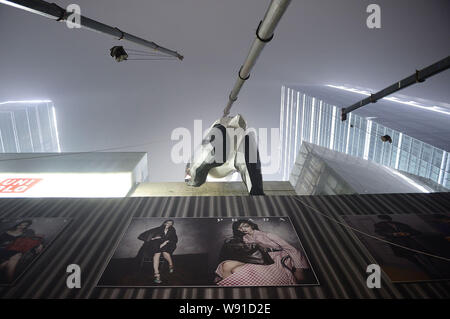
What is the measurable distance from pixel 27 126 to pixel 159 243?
94.6ft

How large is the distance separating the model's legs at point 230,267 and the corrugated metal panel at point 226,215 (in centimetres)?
27

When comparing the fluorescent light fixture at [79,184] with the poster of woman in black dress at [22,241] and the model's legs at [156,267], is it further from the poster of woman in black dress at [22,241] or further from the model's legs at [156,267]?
the model's legs at [156,267]

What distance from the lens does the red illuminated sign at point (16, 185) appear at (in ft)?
35.8

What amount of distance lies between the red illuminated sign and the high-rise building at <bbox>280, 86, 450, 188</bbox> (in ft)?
45.3

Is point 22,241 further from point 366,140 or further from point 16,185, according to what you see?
point 366,140

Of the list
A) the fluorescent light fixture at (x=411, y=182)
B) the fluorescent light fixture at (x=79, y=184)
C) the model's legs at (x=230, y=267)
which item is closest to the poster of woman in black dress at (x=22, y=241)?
the model's legs at (x=230, y=267)

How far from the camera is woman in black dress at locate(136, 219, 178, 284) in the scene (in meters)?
3.71

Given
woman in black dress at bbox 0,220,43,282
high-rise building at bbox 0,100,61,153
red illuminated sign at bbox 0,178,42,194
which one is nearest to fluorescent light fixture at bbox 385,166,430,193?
woman in black dress at bbox 0,220,43,282

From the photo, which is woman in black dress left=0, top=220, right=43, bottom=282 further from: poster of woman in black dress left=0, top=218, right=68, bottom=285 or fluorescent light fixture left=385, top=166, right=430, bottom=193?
fluorescent light fixture left=385, top=166, right=430, bottom=193

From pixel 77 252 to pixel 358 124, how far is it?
24070 mm

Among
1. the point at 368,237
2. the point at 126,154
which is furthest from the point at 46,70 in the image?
the point at 368,237

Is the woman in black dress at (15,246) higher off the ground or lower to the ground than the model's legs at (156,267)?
higher

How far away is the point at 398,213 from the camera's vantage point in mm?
4797
